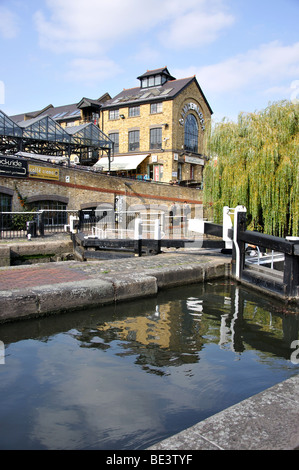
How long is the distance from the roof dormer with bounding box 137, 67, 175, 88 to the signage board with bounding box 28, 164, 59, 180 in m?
18.4

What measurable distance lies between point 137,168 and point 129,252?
2238cm

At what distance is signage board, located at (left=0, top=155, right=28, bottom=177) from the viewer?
1670 centimetres

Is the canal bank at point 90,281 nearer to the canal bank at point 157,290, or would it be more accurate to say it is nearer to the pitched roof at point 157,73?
the canal bank at point 157,290

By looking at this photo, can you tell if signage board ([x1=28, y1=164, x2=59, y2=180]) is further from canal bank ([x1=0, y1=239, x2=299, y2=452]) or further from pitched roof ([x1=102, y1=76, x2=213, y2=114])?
pitched roof ([x1=102, y1=76, x2=213, y2=114])

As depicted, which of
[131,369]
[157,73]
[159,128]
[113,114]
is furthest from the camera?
[113,114]

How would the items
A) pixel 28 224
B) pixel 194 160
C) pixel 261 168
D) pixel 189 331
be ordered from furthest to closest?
pixel 194 160 < pixel 28 224 < pixel 261 168 < pixel 189 331

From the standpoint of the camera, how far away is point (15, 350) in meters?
3.92

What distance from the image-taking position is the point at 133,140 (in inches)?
1262

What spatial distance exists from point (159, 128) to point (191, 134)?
359cm

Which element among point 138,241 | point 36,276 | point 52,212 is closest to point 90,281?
point 36,276

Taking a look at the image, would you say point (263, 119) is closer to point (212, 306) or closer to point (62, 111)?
point (212, 306)

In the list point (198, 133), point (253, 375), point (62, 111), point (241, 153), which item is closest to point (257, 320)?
point (253, 375)

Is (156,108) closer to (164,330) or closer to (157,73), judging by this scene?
(157,73)

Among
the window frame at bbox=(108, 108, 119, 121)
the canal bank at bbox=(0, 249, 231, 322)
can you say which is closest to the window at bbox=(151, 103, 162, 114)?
the window frame at bbox=(108, 108, 119, 121)
